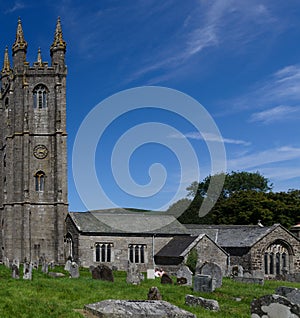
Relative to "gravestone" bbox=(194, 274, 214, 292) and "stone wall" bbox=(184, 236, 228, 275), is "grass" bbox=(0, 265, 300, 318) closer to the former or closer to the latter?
"gravestone" bbox=(194, 274, 214, 292)

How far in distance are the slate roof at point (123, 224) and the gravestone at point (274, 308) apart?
3263 centimetres

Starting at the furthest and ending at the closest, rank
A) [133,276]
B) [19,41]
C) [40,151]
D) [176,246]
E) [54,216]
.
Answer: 1. [19,41]
2. [40,151]
3. [54,216]
4. [176,246]
5. [133,276]

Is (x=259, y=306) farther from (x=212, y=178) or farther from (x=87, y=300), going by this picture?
(x=212, y=178)

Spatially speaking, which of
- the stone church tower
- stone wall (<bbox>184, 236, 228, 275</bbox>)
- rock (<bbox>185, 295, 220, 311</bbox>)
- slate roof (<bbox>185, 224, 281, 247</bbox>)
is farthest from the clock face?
rock (<bbox>185, 295, 220, 311</bbox>)

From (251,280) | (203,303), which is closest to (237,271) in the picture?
(251,280)

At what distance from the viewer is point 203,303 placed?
1531 cm

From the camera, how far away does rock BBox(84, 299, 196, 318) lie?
39.4 feet

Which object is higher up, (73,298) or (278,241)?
(278,241)

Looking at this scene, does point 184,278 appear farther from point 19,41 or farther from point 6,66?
point 6,66

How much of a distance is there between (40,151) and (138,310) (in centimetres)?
3908

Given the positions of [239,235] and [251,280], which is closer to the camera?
[251,280]

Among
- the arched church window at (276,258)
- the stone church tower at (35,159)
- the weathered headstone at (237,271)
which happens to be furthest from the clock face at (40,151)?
the arched church window at (276,258)

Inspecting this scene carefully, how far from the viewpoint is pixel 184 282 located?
24078mm

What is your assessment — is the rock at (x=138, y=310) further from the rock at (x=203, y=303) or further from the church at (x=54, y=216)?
the church at (x=54, y=216)
